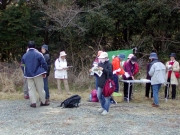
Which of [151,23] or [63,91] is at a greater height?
[151,23]

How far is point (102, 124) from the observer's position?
686cm

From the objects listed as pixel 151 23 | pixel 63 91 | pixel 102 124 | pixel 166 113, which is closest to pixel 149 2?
pixel 151 23

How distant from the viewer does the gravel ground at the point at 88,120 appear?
20.7ft

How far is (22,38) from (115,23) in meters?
5.09

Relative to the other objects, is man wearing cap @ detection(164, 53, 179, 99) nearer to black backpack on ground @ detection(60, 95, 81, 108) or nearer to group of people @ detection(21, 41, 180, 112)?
group of people @ detection(21, 41, 180, 112)

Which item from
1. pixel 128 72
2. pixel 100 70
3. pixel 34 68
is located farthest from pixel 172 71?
pixel 34 68

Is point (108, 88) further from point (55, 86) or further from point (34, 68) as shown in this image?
point (55, 86)

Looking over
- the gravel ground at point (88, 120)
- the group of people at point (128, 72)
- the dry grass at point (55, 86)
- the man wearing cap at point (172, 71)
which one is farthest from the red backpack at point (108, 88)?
the man wearing cap at point (172, 71)

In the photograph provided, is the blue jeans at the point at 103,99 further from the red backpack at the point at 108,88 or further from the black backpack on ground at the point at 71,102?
the black backpack on ground at the point at 71,102

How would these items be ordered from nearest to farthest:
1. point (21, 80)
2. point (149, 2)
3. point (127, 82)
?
point (127, 82), point (21, 80), point (149, 2)

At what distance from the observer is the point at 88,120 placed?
7242 mm

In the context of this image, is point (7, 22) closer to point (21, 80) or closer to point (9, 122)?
point (21, 80)

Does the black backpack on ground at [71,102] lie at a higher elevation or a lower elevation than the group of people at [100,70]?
lower

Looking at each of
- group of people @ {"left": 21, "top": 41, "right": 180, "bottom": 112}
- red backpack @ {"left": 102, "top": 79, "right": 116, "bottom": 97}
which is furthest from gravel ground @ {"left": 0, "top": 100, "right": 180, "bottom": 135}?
red backpack @ {"left": 102, "top": 79, "right": 116, "bottom": 97}
